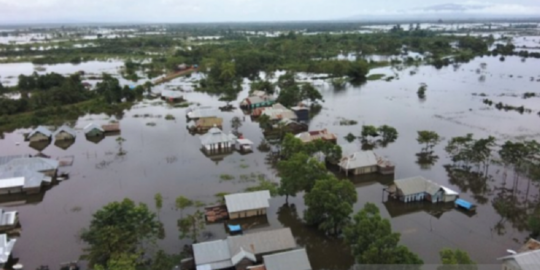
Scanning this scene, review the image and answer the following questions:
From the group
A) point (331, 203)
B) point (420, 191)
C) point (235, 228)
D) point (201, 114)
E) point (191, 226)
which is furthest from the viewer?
point (201, 114)

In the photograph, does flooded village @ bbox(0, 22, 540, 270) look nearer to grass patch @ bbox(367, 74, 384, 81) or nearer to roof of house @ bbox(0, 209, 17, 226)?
roof of house @ bbox(0, 209, 17, 226)

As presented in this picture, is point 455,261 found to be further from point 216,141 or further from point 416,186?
point 216,141

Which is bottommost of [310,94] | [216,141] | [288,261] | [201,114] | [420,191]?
[420,191]

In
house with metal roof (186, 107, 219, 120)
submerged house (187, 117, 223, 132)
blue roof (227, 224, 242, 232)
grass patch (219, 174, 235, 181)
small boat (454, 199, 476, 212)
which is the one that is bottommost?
small boat (454, 199, 476, 212)

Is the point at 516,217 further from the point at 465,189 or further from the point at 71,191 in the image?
the point at 71,191

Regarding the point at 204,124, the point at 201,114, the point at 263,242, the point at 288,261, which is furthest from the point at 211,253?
the point at 201,114

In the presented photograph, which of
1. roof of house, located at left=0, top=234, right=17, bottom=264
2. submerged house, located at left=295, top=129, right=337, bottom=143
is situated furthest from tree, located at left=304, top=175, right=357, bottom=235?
roof of house, located at left=0, top=234, right=17, bottom=264
